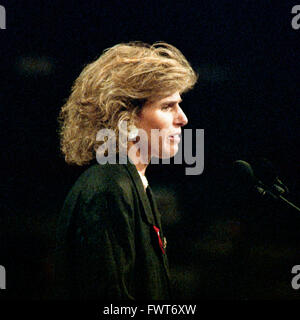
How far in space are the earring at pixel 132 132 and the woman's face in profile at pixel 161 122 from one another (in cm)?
2

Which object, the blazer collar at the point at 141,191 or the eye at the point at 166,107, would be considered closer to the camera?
the blazer collar at the point at 141,191

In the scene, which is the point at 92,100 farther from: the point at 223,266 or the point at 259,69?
the point at 223,266

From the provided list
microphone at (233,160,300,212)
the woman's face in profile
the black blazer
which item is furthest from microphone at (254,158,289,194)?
the black blazer

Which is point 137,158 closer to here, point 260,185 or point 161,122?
point 161,122

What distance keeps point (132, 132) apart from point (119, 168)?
21cm

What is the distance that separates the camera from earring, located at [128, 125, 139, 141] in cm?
198

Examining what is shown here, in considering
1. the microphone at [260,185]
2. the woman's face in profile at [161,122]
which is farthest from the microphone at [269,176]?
the woman's face in profile at [161,122]

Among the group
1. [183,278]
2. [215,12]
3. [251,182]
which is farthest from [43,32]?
[183,278]

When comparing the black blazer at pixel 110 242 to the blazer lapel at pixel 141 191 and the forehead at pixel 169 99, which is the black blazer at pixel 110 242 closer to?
the blazer lapel at pixel 141 191

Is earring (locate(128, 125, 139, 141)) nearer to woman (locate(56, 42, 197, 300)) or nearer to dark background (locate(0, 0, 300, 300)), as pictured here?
woman (locate(56, 42, 197, 300))

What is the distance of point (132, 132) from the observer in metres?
1.98

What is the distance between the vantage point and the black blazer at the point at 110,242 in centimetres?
173

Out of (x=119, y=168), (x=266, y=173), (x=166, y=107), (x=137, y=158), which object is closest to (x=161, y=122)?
(x=166, y=107)

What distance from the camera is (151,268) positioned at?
182cm
